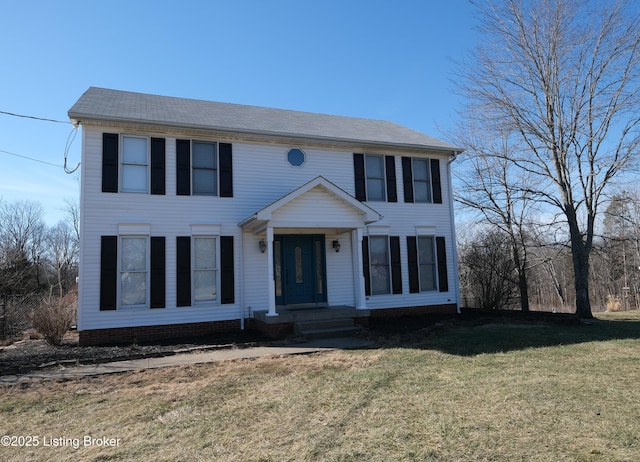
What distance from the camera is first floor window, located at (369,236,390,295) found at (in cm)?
1239

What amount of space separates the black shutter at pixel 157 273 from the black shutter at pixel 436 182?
28.9 feet

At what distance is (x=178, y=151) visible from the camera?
→ 1055 centimetres

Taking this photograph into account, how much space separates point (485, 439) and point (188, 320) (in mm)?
8244

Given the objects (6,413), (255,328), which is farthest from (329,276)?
(6,413)

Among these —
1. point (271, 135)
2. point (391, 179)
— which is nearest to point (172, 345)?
point (271, 135)

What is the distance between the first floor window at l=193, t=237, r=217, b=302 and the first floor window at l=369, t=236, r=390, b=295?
484 cm

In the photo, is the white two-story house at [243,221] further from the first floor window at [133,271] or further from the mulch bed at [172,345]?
the mulch bed at [172,345]

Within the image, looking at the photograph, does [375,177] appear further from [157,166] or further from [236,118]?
[157,166]

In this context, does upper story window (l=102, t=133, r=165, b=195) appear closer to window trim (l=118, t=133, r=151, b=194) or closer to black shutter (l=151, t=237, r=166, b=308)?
window trim (l=118, t=133, r=151, b=194)

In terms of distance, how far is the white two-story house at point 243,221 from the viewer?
969cm

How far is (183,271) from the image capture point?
10227 millimetres

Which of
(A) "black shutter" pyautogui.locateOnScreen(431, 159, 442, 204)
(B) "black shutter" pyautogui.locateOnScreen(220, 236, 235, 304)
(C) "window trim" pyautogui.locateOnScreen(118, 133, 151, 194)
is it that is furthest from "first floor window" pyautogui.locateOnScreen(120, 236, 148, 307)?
(A) "black shutter" pyautogui.locateOnScreen(431, 159, 442, 204)

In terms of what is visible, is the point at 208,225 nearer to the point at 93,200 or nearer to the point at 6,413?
the point at 93,200

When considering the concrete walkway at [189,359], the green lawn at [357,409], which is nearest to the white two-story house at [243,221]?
the concrete walkway at [189,359]
